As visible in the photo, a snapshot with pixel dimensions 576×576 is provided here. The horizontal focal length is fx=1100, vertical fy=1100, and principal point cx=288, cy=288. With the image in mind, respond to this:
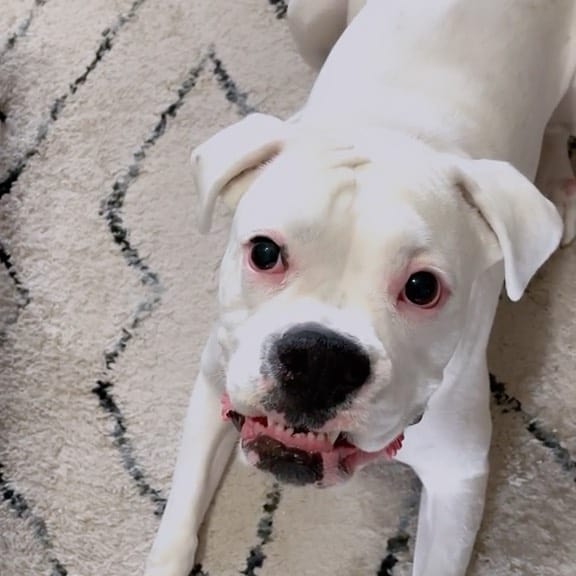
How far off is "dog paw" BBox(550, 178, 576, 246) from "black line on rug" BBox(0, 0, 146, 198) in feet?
2.79

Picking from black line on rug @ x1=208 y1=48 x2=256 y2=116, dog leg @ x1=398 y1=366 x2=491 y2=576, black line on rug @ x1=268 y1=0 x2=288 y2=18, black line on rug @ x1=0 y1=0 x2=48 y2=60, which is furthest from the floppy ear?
black line on rug @ x1=0 y1=0 x2=48 y2=60

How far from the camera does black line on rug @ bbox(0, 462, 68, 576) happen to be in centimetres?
165

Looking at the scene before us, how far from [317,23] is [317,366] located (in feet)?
2.89

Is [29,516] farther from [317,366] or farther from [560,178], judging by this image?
[560,178]

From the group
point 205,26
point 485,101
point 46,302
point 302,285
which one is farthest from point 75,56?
point 302,285

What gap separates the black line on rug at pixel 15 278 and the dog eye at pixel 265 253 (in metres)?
0.78

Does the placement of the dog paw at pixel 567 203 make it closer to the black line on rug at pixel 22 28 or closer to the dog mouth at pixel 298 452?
the dog mouth at pixel 298 452

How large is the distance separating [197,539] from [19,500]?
29cm

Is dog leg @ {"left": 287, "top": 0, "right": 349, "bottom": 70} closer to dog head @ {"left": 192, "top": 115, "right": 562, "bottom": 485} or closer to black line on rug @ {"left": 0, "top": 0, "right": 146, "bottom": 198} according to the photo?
black line on rug @ {"left": 0, "top": 0, "right": 146, "bottom": 198}

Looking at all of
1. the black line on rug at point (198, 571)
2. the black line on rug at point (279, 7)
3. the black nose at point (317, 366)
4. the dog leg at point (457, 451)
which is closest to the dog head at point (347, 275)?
the black nose at point (317, 366)

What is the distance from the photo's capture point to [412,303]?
44.6 inches

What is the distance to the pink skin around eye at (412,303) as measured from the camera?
1.12m

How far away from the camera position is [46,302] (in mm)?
1832

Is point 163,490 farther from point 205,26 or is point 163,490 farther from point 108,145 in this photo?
point 205,26
